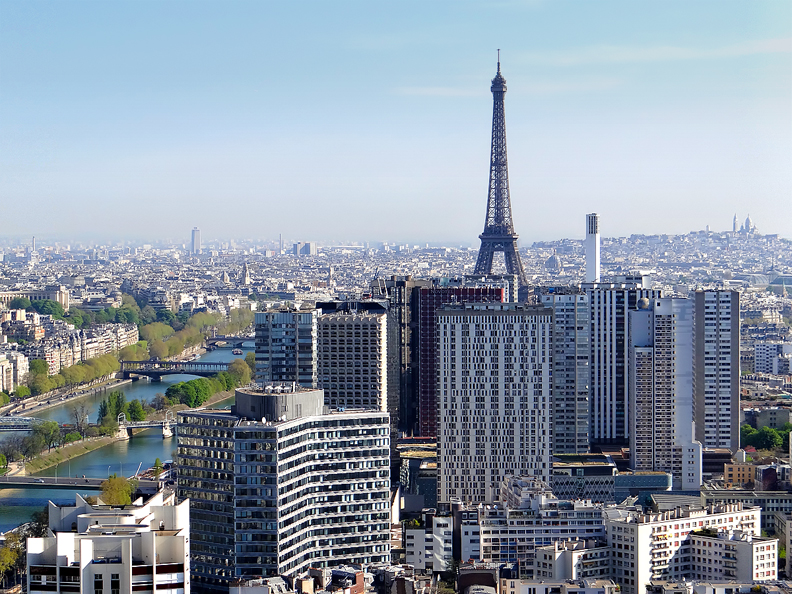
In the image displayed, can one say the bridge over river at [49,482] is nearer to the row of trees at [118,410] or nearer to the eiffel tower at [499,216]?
the row of trees at [118,410]

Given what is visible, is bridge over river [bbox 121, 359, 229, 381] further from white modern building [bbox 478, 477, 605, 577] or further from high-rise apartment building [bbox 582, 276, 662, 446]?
white modern building [bbox 478, 477, 605, 577]

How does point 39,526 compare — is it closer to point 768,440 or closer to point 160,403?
point 768,440

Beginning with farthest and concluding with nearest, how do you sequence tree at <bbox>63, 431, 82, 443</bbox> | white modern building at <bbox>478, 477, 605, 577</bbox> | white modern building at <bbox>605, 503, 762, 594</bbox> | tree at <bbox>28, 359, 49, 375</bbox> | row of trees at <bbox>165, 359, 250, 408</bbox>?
tree at <bbox>28, 359, 49, 375</bbox> < row of trees at <bbox>165, 359, 250, 408</bbox> < tree at <bbox>63, 431, 82, 443</bbox> < white modern building at <bbox>478, 477, 605, 577</bbox> < white modern building at <bbox>605, 503, 762, 594</bbox>

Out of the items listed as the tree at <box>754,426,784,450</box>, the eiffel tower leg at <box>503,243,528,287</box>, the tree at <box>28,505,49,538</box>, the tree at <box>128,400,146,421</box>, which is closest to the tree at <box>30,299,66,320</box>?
the eiffel tower leg at <box>503,243,528,287</box>

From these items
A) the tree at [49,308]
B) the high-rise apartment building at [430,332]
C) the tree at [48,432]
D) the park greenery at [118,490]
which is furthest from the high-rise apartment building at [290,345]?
the tree at [49,308]

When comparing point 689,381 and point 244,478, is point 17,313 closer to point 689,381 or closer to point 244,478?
point 689,381

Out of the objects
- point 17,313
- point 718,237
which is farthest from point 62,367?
point 718,237
